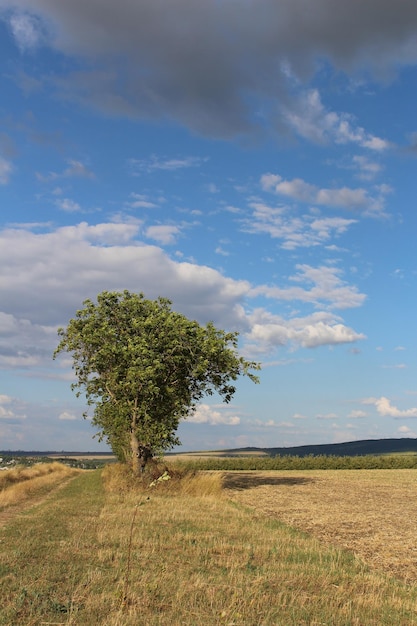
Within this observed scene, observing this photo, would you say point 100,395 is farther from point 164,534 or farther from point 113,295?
point 164,534

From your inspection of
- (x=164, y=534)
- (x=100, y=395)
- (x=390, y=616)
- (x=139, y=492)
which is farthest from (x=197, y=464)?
(x=390, y=616)

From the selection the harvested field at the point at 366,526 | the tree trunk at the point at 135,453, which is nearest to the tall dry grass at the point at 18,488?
the tree trunk at the point at 135,453

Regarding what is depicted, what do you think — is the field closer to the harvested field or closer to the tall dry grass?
the harvested field

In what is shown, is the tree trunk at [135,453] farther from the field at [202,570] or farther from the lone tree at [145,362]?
the field at [202,570]

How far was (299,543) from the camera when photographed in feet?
54.4

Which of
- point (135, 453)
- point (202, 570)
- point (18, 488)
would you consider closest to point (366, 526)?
point (202, 570)

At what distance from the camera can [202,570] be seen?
12.4m

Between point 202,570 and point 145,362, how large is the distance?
985 inches

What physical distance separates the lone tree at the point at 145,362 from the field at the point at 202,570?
49.2 ft

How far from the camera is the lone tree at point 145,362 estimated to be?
126 ft

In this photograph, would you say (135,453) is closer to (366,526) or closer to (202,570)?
(366,526)

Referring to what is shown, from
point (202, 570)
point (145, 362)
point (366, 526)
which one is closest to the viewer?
point (202, 570)

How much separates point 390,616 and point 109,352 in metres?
30.9

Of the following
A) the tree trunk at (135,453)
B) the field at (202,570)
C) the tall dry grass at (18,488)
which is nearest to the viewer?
the field at (202,570)
